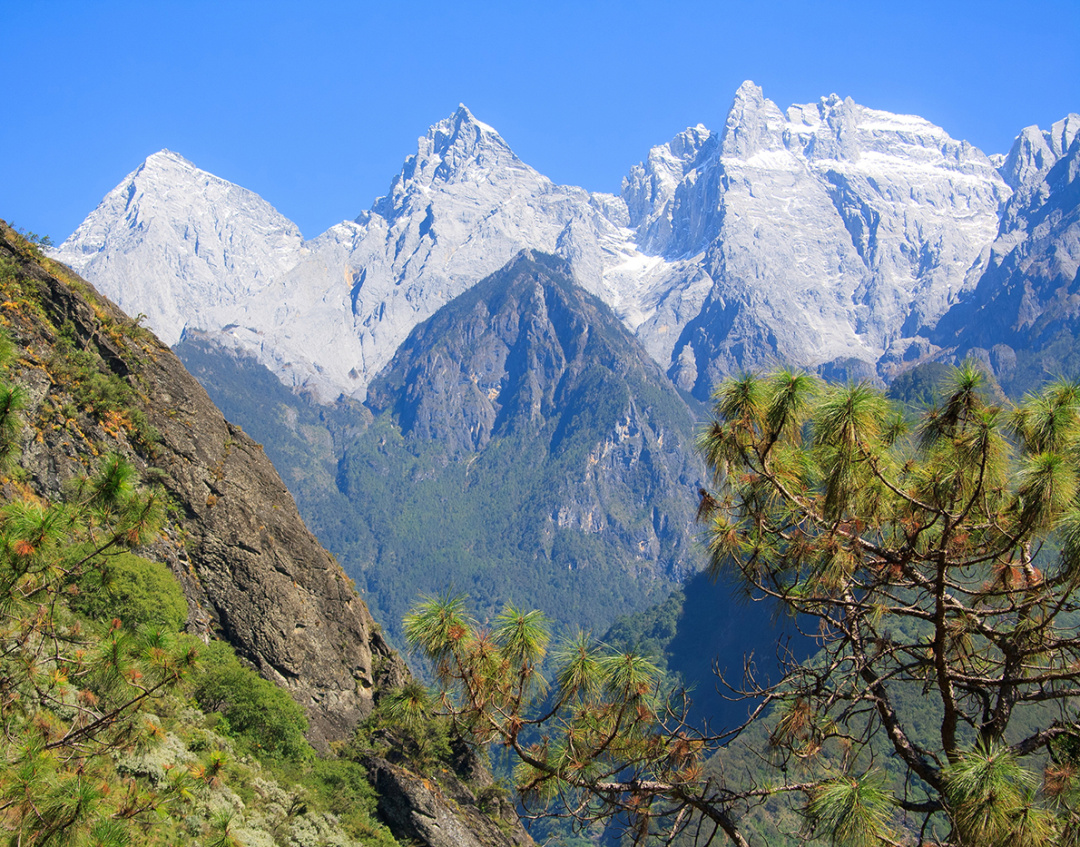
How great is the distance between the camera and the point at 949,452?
23.9ft

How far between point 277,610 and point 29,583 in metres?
24.7

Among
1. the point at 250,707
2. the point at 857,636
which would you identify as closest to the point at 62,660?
the point at 857,636

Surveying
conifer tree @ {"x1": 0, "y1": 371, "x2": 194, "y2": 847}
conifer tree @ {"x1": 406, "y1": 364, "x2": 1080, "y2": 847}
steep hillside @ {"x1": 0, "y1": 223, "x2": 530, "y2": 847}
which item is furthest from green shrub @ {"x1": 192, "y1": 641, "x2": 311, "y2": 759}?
conifer tree @ {"x1": 406, "y1": 364, "x2": 1080, "y2": 847}

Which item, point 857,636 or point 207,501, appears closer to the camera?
point 857,636

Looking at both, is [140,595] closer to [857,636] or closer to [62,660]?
[62,660]

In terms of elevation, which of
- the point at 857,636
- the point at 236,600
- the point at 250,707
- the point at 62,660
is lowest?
the point at 250,707

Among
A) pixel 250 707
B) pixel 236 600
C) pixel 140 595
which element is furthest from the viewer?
pixel 236 600

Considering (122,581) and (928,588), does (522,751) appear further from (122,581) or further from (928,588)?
(122,581)

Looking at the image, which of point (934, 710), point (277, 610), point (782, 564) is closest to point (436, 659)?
point (782, 564)

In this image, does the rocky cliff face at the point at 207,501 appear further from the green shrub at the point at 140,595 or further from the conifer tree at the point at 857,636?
the conifer tree at the point at 857,636

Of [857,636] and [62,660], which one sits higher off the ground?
[857,636]

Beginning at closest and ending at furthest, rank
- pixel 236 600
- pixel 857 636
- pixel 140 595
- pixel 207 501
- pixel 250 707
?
pixel 857 636, pixel 140 595, pixel 250 707, pixel 236 600, pixel 207 501

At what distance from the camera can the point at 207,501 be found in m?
30.7

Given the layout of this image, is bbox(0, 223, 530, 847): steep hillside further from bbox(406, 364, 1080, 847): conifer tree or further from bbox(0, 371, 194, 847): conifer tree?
bbox(406, 364, 1080, 847): conifer tree
